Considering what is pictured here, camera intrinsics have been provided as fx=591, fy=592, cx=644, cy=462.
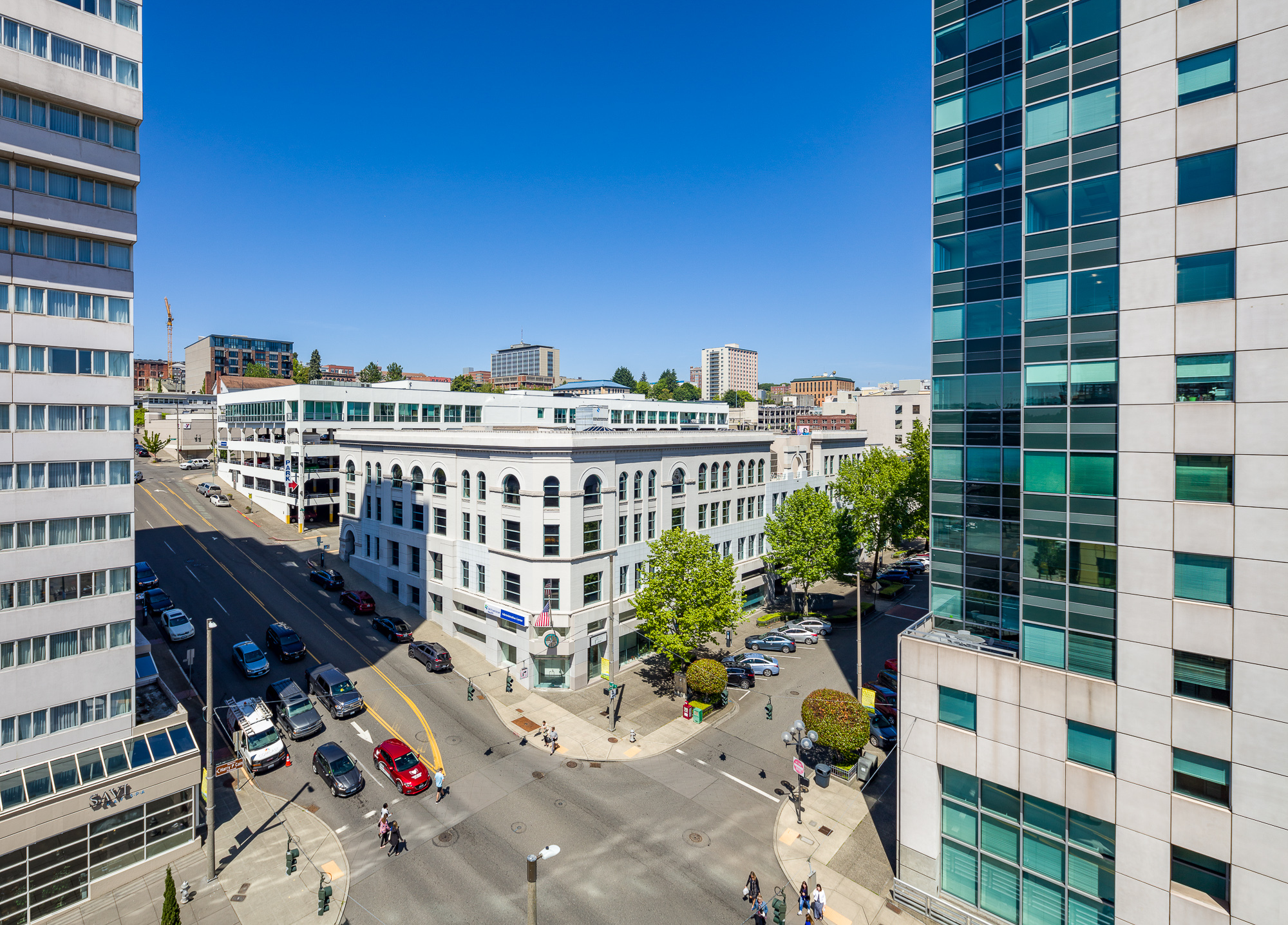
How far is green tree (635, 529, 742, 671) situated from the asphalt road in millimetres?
5527

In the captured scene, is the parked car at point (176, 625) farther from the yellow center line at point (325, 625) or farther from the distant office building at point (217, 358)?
the distant office building at point (217, 358)

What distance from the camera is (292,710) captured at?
33.8m

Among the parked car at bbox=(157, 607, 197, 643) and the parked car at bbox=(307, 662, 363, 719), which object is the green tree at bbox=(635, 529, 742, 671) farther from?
the parked car at bbox=(157, 607, 197, 643)

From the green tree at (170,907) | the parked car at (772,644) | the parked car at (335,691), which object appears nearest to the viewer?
the green tree at (170,907)

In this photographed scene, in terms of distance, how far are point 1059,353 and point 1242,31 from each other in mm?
9659

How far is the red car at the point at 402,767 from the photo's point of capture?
94.1ft

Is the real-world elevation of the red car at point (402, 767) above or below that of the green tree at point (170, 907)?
below

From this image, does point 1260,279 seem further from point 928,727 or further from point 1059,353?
point 928,727

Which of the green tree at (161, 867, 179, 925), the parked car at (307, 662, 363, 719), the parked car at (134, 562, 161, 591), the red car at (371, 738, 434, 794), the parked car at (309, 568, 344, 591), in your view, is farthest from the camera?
the parked car at (309, 568, 344, 591)

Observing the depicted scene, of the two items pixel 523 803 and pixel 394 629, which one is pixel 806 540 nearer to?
pixel 523 803

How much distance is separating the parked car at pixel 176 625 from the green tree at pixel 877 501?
184ft

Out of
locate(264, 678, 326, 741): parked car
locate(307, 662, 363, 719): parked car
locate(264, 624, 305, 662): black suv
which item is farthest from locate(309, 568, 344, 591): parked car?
locate(264, 678, 326, 741): parked car

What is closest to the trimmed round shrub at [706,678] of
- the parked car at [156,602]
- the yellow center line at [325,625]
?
the yellow center line at [325,625]

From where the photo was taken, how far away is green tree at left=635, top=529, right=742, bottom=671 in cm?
3806
